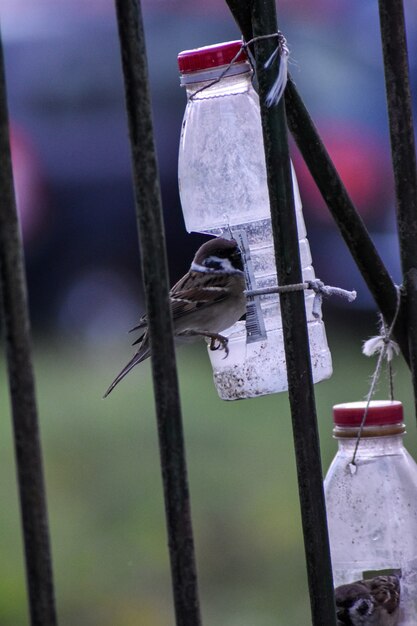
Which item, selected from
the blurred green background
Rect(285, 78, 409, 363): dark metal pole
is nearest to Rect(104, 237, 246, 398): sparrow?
Rect(285, 78, 409, 363): dark metal pole

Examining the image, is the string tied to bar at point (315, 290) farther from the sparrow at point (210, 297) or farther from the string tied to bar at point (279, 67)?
the sparrow at point (210, 297)

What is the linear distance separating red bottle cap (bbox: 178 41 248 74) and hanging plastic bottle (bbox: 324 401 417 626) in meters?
0.60

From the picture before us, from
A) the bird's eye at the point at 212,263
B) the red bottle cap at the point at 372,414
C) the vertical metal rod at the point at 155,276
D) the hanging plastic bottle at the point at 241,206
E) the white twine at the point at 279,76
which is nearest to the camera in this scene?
the vertical metal rod at the point at 155,276

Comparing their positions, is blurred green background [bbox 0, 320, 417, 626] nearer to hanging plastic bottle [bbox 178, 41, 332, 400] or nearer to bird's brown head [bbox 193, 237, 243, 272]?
bird's brown head [bbox 193, 237, 243, 272]

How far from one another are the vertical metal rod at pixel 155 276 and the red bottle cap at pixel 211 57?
61 cm

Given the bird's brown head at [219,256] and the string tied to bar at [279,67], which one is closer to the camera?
the string tied to bar at [279,67]

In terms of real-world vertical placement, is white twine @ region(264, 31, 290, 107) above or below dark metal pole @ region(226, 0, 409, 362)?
above

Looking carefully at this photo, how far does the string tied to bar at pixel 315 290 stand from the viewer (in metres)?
1.46

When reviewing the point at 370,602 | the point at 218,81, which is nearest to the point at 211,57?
the point at 218,81

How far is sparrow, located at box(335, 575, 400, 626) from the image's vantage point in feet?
6.30

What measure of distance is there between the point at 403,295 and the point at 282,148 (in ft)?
0.97

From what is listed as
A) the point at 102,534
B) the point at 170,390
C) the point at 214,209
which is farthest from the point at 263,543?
the point at 170,390

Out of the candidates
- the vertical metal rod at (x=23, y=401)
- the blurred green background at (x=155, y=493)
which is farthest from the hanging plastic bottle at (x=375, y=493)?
the blurred green background at (x=155, y=493)

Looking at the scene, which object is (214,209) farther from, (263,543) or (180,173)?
(263,543)
